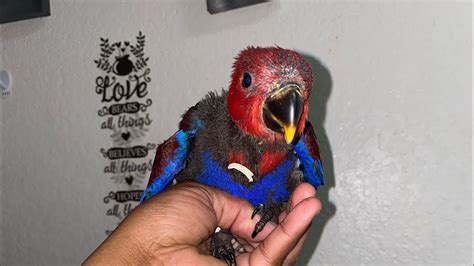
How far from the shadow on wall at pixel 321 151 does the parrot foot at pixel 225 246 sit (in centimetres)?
71

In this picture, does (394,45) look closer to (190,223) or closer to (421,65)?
(421,65)

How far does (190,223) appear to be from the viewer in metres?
0.86

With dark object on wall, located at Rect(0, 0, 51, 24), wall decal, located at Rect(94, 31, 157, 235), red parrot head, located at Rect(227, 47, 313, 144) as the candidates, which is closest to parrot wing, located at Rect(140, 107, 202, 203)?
→ red parrot head, located at Rect(227, 47, 313, 144)

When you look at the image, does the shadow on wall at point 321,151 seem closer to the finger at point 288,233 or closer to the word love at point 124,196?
the word love at point 124,196

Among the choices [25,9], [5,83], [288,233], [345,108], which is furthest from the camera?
[5,83]

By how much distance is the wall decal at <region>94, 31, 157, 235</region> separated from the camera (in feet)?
6.75

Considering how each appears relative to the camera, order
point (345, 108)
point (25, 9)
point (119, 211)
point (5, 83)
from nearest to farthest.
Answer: point (345, 108) → point (119, 211) → point (25, 9) → point (5, 83)

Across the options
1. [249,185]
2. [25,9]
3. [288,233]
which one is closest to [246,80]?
[249,185]

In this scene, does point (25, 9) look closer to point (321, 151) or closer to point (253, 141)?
point (321, 151)

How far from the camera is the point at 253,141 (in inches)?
41.4

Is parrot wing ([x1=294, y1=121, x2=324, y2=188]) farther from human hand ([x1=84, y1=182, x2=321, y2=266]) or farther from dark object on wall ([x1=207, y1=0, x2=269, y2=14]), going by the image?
dark object on wall ([x1=207, y1=0, x2=269, y2=14])

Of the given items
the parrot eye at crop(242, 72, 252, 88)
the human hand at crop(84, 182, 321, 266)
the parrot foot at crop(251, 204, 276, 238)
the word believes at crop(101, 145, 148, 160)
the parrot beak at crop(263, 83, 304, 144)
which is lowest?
the word believes at crop(101, 145, 148, 160)

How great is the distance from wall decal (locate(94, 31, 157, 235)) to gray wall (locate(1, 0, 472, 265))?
0.13 ft

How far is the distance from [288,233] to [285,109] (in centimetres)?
26
